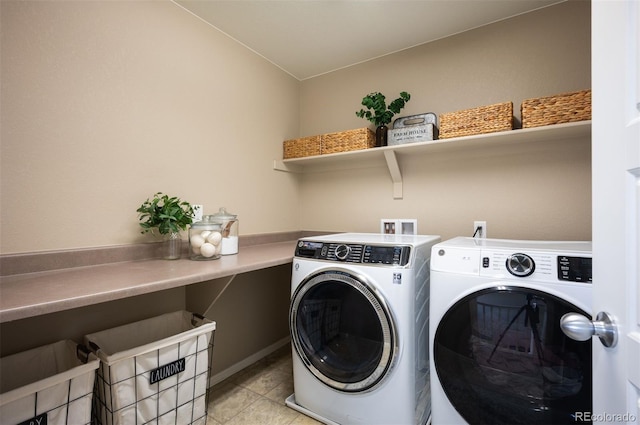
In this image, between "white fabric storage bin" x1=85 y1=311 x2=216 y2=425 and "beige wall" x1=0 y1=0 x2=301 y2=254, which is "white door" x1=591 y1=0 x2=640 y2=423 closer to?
"white fabric storage bin" x1=85 y1=311 x2=216 y2=425

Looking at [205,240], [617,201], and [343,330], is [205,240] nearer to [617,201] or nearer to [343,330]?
[343,330]

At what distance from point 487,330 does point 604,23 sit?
0.96m

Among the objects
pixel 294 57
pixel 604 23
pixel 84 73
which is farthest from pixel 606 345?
pixel 294 57

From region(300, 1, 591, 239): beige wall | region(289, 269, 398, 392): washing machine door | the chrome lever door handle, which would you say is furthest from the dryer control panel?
region(300, 1, 591, 239): beige wall

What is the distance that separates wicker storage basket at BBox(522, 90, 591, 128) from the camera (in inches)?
54.7

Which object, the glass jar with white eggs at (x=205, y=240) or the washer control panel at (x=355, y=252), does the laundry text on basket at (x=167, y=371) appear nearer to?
the glass jar with white eggs at (x=205, y=240)

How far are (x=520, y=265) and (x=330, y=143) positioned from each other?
145 centimetres

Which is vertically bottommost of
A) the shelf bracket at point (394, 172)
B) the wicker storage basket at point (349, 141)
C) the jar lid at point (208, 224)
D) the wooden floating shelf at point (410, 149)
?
the jar lid at point (208, 224)

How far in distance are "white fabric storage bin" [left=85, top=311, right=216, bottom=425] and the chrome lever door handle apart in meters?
1.30

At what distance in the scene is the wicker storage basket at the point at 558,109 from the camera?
4.56 ft

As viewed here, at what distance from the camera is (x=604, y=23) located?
2.03 feet

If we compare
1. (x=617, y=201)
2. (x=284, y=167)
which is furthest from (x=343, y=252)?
(x=284, y=167)

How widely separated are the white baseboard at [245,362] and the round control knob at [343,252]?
3.59 ft

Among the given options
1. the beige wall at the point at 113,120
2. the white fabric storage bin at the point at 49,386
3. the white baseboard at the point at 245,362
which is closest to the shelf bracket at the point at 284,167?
the beige wall at the point at 113,120
